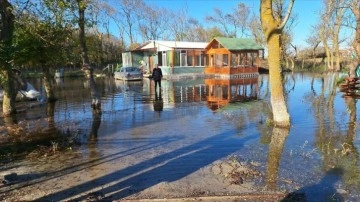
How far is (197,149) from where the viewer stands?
875cm

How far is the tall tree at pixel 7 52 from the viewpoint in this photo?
10.8 metres

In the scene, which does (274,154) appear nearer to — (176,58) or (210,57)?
(176,58)

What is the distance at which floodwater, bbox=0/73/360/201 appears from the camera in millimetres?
6191

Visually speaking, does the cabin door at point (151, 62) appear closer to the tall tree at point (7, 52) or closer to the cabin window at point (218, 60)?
the cabin window at point (218, 60)

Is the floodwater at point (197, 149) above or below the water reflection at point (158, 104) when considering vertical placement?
below

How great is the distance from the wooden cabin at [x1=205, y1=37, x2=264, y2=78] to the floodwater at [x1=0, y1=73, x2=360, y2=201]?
2141 cm

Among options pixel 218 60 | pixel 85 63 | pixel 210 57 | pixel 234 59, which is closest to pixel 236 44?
pixel 234 59

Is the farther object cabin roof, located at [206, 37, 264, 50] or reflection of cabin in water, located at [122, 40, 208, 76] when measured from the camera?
reflection of cabin in water, located at [122, 40, 208, 76]

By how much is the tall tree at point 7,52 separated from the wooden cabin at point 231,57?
24353 mm

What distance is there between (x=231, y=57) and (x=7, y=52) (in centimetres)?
2919

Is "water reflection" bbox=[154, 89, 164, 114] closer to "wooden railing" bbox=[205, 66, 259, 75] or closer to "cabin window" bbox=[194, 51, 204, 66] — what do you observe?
"wooden railing" bbox=[205, 66, 259, 75]

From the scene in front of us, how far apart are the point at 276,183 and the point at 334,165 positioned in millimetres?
1693

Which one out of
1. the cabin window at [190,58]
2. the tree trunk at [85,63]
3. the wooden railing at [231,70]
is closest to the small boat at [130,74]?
the cabin window at [190,58]

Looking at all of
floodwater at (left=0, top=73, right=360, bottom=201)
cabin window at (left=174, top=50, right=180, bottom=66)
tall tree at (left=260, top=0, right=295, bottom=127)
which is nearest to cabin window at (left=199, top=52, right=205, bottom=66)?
cabin window at (left=174, top=50, right=180, bottom=66)
